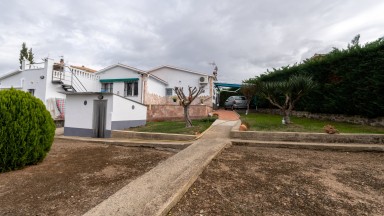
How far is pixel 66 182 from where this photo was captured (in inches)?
174

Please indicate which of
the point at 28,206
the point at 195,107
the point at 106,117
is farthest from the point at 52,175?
the point at 195,107

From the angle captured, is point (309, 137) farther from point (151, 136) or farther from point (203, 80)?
point (203, 80)

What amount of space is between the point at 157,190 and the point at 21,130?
464 centimetres

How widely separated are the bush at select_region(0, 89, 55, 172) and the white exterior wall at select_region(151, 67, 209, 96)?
17.8 meters

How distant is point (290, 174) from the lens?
15.9ft

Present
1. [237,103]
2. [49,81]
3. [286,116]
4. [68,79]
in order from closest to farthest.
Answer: [286,116], [49,81], [68,79], [237,103]

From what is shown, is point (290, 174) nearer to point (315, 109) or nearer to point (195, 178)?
point (195, 178)

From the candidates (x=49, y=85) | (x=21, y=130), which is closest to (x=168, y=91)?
(x=49, y=85)

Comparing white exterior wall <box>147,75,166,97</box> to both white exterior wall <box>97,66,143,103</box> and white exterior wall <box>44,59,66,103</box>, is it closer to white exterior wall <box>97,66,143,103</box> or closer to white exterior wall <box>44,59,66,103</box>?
white exterior wall <box>97,66,143,103</box>

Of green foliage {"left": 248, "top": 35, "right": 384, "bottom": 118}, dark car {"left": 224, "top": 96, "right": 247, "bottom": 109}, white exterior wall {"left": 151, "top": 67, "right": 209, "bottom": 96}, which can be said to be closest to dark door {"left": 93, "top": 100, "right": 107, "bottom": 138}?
white exterior wall {"left": 151, "top": 67, "right": 209, "bottom": 96}

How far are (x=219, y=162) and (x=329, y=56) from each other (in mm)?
12935

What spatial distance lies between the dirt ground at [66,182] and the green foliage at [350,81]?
11.9 meters

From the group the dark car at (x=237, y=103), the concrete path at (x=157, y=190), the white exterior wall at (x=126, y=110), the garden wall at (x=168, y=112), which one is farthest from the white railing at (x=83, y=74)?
the concrete path at (x=157, y=190)

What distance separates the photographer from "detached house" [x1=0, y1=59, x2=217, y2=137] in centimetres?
1283
